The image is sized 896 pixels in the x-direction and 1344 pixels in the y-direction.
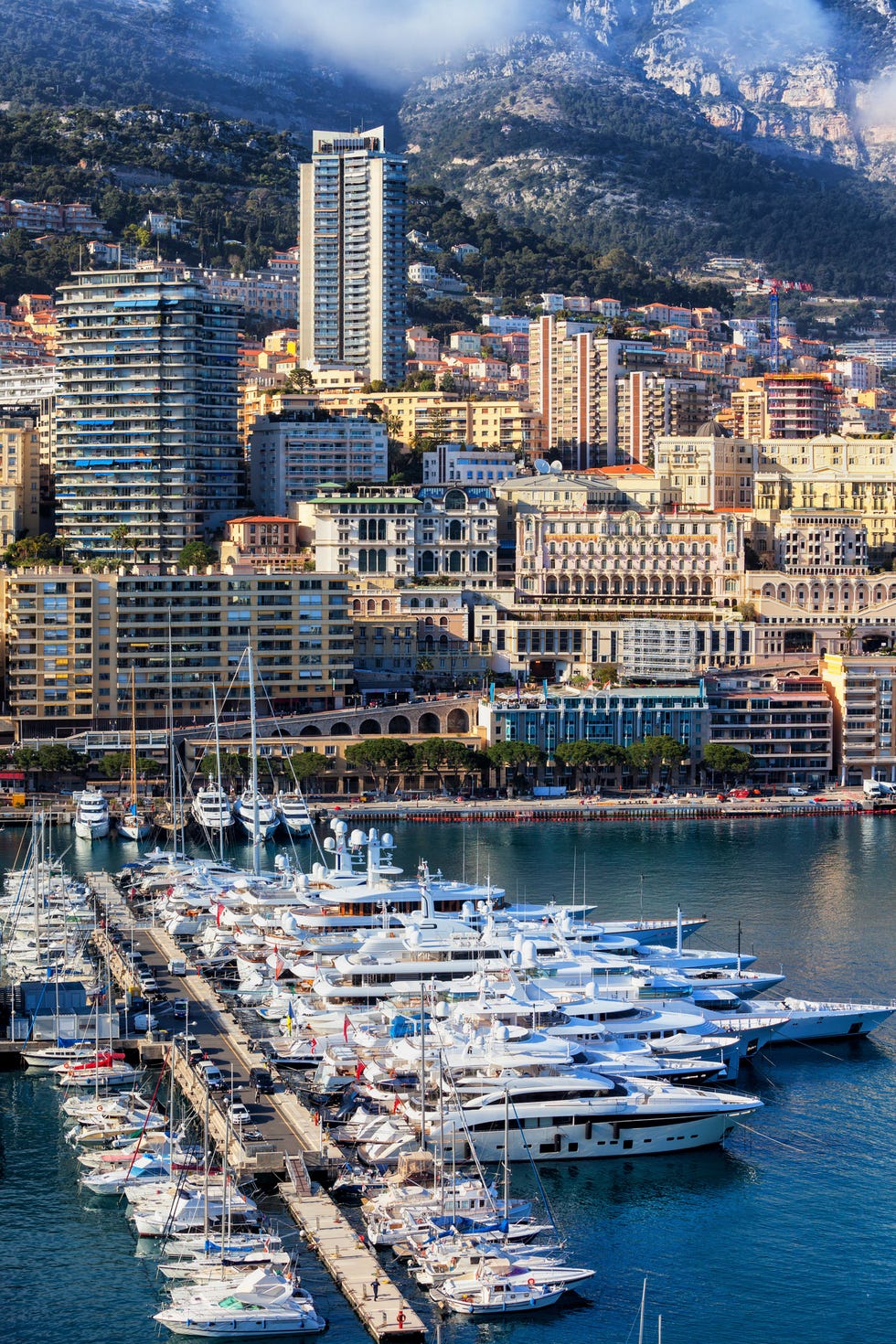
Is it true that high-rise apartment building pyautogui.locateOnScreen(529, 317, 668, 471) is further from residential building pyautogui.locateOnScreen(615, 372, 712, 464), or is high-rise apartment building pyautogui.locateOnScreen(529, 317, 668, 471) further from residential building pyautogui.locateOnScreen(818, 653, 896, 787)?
residential building pyautogui.locateOnScreen(818, 653, 896, 787)

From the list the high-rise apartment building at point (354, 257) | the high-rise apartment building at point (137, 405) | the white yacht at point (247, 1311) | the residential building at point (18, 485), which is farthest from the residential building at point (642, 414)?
the white yacht at point (247, 1311)

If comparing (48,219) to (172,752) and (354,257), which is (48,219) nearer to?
(354,257)

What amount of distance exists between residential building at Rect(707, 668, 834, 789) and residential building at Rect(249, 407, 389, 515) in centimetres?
2510

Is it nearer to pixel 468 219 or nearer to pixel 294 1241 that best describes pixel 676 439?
pixel 468 219

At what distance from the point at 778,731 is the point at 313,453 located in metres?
28.5

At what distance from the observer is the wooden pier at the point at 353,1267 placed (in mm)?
30391

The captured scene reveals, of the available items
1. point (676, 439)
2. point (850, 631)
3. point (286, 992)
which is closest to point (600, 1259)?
point (286, 992)

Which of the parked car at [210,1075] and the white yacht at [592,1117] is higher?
the parked car at [210,1075]

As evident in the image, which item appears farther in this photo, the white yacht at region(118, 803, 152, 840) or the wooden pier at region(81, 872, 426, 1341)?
the white yacht at region(118, 803, 152, 840)

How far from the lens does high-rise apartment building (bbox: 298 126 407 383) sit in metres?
119

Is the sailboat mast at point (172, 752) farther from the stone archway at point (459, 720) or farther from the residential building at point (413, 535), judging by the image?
the residential building at point (413, 535)

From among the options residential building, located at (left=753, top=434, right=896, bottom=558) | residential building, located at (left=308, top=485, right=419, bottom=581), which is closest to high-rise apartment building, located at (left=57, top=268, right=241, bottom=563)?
residential building, located at (left=308, top=485, right=419, bottom=581)

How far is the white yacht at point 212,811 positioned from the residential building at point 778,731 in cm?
1873

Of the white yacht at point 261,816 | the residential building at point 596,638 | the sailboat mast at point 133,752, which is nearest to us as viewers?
the white yacht at point 261,816
